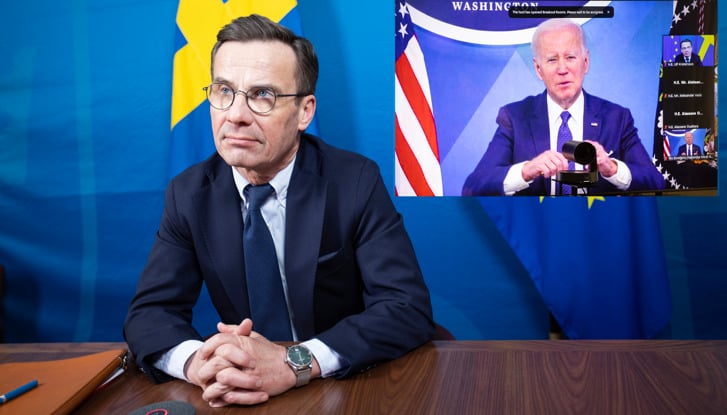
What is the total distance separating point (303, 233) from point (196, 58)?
140 centimetres

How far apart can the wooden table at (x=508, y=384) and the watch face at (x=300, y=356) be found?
0.05 metres

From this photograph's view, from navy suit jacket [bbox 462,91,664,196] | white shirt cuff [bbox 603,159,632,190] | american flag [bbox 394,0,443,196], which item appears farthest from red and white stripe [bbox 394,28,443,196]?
white shirt cuff [bbox 603,159,632,190]

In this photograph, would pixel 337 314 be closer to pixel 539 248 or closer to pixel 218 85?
pixel 218 85

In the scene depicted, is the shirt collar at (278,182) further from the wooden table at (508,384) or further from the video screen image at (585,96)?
the video screen image at (585,96)

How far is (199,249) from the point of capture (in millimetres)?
1688

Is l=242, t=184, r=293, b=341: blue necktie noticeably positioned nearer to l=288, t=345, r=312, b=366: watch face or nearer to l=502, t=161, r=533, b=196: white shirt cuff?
l=288, t=345, r=312, b=366: watch face

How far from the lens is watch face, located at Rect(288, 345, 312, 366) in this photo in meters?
1.14

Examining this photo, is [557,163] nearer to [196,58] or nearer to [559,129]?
[559,129]

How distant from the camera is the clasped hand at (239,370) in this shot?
1.05 m

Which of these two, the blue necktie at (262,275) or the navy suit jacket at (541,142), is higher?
the navy suit jacket at (541,142)

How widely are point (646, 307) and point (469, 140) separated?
3.47 ft

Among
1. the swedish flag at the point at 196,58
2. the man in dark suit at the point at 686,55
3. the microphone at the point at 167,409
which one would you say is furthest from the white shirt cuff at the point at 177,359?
the man in dark suit at the point at 686,55

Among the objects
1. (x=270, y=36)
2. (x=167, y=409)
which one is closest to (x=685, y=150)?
(x=270, y=36)

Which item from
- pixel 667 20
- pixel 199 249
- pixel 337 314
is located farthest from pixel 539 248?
pixel 199 249
